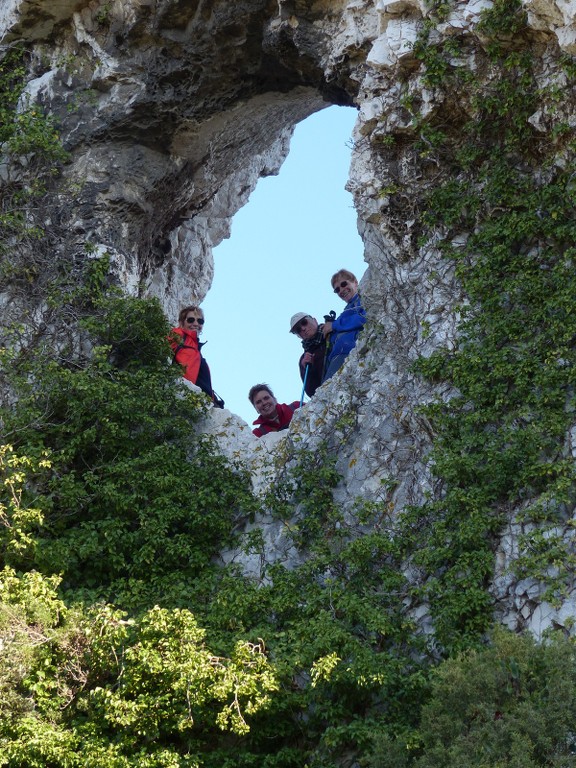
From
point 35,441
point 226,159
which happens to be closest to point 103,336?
point 35,441

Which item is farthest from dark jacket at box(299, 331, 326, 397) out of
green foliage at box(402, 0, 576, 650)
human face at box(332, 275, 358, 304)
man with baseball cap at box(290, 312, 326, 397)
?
green foliage at box(402, 0, 576, 650)

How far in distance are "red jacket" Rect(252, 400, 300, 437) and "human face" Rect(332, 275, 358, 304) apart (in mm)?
1273

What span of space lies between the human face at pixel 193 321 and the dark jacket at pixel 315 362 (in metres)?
1.23

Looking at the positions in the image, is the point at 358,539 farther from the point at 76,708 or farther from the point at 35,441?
the point at 35,441

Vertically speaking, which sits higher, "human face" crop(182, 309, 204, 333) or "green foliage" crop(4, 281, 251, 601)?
"human face" crop(182, 309, 204, 333)

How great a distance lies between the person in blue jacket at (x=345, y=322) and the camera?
12016 mm

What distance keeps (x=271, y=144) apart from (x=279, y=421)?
177 inches

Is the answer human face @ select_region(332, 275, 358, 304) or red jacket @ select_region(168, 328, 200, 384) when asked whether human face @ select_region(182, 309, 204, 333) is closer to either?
red jacket @ select_region(168, 328, 200, 384)

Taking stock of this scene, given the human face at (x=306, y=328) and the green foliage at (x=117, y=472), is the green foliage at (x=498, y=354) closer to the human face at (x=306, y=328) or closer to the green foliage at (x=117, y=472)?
the human face at (x=306, y=328)

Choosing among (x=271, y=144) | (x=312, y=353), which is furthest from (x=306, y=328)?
(x=271, y=144)

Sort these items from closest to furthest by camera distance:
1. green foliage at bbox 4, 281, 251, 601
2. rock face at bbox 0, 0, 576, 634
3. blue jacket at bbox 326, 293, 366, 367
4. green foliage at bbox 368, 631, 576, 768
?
green foliage at bbox 368, 631, 576, 768, green foliage at bbox 4, 281, 251, 601, rock face at bbox 0, 0, 576, 634, blue jacket at bbox 326, 293, 366, 367

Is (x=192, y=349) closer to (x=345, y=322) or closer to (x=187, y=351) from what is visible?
(x=187, y=351)

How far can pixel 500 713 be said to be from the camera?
7766mm

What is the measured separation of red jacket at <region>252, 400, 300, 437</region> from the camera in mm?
12516
